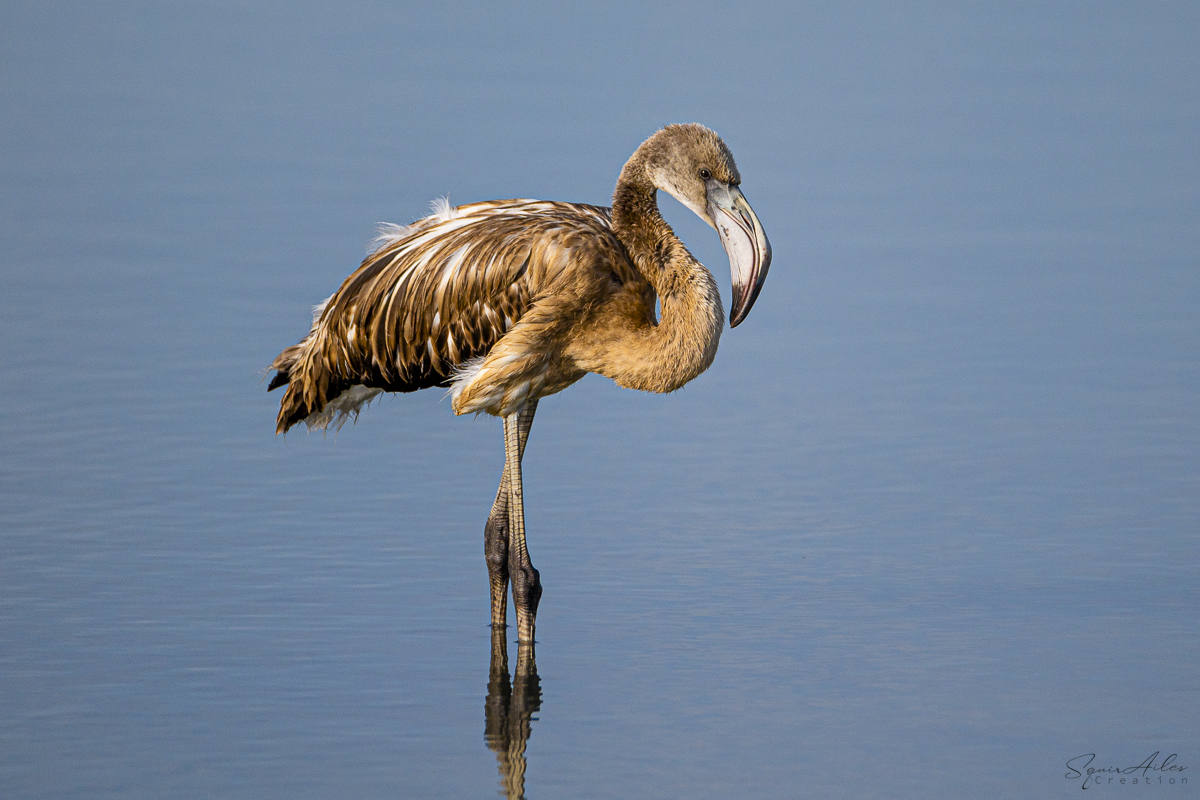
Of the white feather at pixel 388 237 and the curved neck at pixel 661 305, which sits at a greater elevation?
the white feather at pixel 388 237

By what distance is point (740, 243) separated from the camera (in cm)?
951

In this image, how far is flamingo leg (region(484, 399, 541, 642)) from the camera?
991 centimetres

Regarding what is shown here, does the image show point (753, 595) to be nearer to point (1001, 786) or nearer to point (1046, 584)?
point (1046, 584)

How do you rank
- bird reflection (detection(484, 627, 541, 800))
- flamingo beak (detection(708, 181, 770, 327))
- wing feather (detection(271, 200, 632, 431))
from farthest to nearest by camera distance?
1. wing feather (detection(271, 200, 632, 431))
2. flamingo beak (detection(708, 181, 770, 327))
3. bird reflection (detection(484, 627, 541, 800))

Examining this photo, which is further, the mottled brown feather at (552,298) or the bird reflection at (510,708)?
A: the mottled brown feather at (552,298)

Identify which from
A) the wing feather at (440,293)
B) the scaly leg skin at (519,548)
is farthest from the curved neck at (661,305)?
the scaly leg skin at (519,548)

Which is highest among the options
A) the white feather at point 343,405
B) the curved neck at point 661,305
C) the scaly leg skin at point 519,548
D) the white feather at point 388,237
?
the white feather at point 388,237

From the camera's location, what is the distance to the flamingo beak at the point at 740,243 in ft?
31.0

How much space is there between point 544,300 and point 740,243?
0.95 m

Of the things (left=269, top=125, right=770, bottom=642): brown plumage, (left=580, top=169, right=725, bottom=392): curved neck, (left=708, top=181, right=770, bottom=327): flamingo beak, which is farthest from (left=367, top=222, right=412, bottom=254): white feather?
(left=708, top=181, right=770, bottom=327): flamingo beak

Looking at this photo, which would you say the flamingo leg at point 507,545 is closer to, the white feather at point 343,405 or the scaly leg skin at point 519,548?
the scaly leg skin at point 519,548

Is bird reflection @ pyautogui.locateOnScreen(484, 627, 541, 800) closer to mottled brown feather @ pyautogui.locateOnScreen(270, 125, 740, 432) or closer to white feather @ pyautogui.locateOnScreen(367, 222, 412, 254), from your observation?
mottled brown feather @ pyautogui.locateOnScreen(270, 125, 740, 432)

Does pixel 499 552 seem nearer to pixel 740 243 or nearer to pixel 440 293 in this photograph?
pixel 440 293

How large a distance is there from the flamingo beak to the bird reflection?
1880 millimetres
